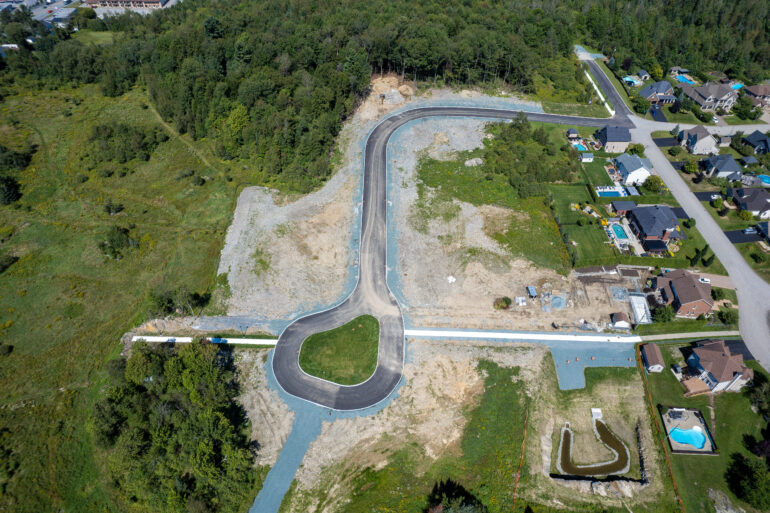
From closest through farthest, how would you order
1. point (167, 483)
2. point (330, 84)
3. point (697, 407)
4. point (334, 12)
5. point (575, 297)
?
point (167, 483) → point (697, 407) → point (575, 297) → point (330, 84) → point (334, 12)

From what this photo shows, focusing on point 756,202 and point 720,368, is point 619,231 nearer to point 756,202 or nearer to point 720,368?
point 756,202

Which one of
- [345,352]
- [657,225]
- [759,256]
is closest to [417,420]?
[345,352]

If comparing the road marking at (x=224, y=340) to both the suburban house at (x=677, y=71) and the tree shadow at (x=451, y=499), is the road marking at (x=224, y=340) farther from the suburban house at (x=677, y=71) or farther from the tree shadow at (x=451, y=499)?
the suburban house at (x=677, y=71)

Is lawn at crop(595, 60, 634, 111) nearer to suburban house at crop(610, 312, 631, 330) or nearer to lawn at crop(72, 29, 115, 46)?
suburban house at crop(610, 312, 631, 330)

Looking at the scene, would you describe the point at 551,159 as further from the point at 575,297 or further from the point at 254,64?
the point at 254,64

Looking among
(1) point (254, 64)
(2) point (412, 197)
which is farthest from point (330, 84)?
(2) point (412, 197)

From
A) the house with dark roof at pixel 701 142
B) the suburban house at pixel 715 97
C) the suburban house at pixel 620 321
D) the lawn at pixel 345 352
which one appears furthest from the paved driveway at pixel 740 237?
the lawn at pixel 345 352

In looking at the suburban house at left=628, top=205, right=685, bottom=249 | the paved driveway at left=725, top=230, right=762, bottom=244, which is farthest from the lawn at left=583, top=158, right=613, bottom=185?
the paved driveway at left=725, top=230, right=762, bottom=244
